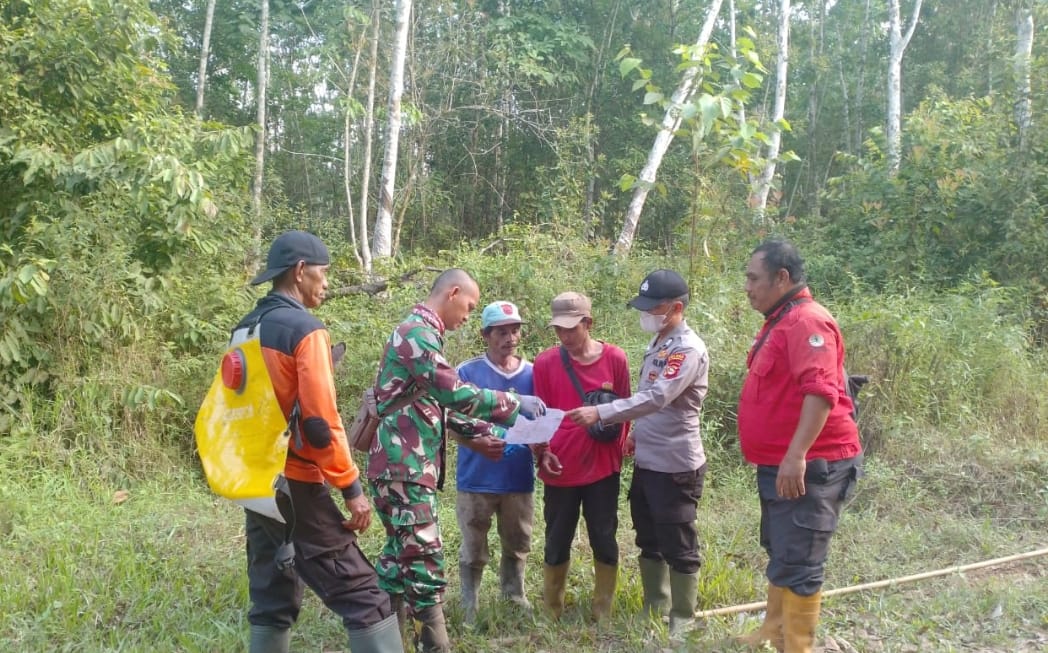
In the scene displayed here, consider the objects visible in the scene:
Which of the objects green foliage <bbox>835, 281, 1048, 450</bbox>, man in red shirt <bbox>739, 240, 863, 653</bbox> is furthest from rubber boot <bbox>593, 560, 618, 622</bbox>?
green foliage <bbox>835, 281, 1048, 450</bbox>

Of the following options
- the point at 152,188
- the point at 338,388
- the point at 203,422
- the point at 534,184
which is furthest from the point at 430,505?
the point at 534,184

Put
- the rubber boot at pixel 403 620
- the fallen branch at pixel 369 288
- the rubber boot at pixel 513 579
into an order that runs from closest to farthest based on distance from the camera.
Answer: the rubber boot at pixel 403 620
the rubber boot at pixel 513 579
the fallen branch at pixel 369 288

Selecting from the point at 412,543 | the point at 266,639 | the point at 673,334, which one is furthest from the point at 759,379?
the point at 266,639

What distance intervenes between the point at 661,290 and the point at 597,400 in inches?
24.6

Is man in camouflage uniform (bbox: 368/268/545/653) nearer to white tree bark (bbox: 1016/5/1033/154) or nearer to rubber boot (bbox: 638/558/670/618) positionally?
rubber boot (bbox: 638/558/670/618)

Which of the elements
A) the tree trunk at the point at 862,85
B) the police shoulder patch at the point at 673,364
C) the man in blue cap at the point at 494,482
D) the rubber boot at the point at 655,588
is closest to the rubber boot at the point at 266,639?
the man in blue cap at the point at 494,482

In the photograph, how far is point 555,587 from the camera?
416 centimetres

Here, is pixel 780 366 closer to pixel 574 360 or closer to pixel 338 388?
pixel 574 360

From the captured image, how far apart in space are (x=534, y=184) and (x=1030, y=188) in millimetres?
8728

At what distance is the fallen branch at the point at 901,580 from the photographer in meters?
4.16

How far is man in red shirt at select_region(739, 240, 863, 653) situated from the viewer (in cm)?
328

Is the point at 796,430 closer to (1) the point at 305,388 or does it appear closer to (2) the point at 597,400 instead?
(2) the point at 597,400

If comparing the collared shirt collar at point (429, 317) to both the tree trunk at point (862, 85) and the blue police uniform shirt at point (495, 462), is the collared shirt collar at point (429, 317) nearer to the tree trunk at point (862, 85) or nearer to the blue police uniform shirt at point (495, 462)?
the blue police uniform shirt at point (495, 462)

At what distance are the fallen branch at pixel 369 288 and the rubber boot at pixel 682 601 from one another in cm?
516
